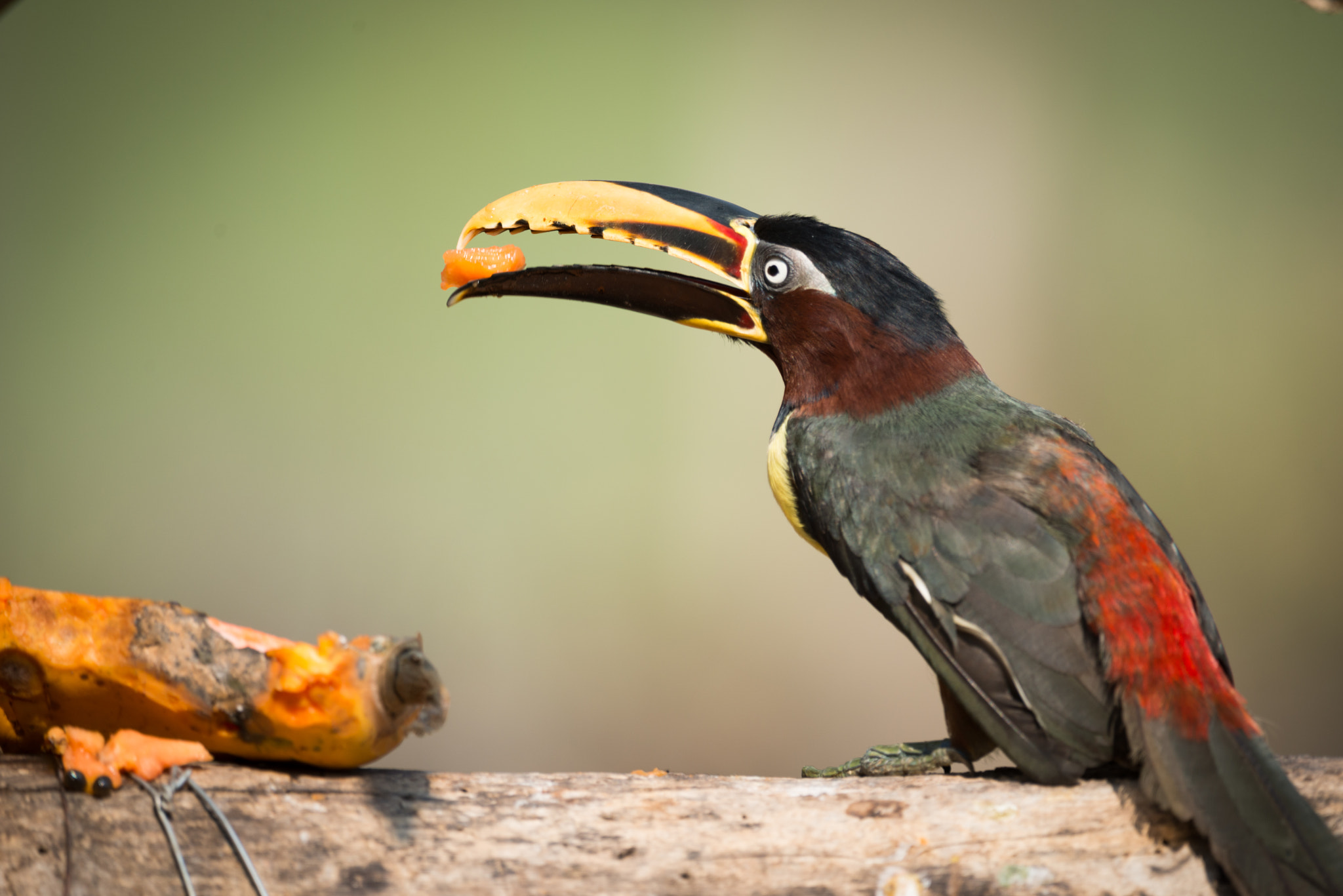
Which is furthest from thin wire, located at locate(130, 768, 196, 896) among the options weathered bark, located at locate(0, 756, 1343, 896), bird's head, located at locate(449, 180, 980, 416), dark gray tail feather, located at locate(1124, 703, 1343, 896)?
dark gray tail feather, located at locate(1124, 703, 1343, 896)

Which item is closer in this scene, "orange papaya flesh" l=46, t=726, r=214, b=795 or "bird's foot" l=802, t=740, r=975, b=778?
"orange papaya flesh" l=46, t=726, r=214, b=795

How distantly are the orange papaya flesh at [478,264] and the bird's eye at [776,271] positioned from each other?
512 millimetres

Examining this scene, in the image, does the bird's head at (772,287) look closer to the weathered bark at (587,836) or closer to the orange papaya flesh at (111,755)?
the weathered bark at (587,836)

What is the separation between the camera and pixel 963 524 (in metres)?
1.55

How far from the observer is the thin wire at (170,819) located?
1236 mm

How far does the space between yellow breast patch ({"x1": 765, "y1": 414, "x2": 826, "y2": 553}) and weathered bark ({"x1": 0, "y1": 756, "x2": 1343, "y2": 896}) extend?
0.53 m

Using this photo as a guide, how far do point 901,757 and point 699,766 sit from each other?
2.17 m

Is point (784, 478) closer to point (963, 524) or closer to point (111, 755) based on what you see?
point (963, 524)

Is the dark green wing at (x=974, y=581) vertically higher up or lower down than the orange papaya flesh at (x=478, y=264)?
lower down

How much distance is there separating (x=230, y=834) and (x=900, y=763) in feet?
3.48

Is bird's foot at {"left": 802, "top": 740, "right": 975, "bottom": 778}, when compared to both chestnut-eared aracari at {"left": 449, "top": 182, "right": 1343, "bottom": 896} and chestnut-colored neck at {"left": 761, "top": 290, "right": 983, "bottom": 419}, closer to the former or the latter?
chestnut-eared aracari at {"left": 449, "top": 182, "right": 1343, "bottom": 896}

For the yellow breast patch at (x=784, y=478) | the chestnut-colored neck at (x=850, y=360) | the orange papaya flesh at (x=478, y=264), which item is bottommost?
the yellow breast patch at (x=784, y=478)

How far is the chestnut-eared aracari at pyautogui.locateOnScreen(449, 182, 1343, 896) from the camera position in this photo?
1.36 metres

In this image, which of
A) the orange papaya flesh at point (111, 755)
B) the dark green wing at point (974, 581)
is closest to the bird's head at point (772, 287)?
the dark green wing at point (974, 581)
